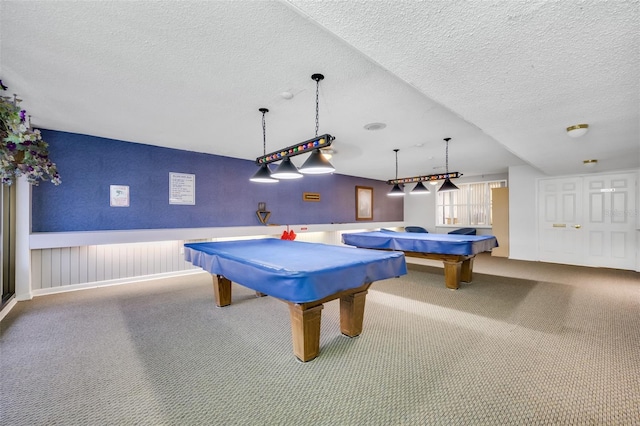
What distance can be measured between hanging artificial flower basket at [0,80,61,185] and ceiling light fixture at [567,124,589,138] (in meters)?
5.02

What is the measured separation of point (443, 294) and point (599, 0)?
3.55m

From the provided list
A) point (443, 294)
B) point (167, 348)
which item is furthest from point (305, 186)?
point (167, 348)

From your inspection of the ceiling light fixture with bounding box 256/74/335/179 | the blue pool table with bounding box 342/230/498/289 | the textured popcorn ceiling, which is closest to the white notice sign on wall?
the textured popcorn ceiling

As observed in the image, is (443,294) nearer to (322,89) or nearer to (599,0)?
(322,89)

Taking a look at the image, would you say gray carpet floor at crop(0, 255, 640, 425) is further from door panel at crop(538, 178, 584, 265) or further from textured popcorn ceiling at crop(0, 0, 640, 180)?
door panel at crop(538, 178, 584, 265)

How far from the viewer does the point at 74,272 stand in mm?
4254

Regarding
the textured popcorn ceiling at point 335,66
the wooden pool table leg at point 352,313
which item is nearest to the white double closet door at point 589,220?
the textured popcorn ceiling at point 335,66

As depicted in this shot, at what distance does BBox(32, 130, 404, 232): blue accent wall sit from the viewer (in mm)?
4121

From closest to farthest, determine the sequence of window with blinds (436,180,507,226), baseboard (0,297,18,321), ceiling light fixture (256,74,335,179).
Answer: ceiling light fixture (256,74,335,179), baseboard (0,297,18,321), window with blinds (436,180,507,226)

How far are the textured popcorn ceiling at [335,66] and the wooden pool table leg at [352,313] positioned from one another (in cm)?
190

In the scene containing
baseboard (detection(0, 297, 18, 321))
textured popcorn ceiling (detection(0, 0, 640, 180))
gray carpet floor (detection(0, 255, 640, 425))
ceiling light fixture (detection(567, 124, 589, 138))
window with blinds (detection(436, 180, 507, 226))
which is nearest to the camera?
textured popcorn ceiling (detection(0, 0, 640, 180))

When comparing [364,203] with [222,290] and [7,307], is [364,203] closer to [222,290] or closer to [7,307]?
[222,290]

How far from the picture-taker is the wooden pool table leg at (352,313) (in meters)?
2.62

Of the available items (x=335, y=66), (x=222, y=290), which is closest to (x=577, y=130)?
(x=335, y=66)
